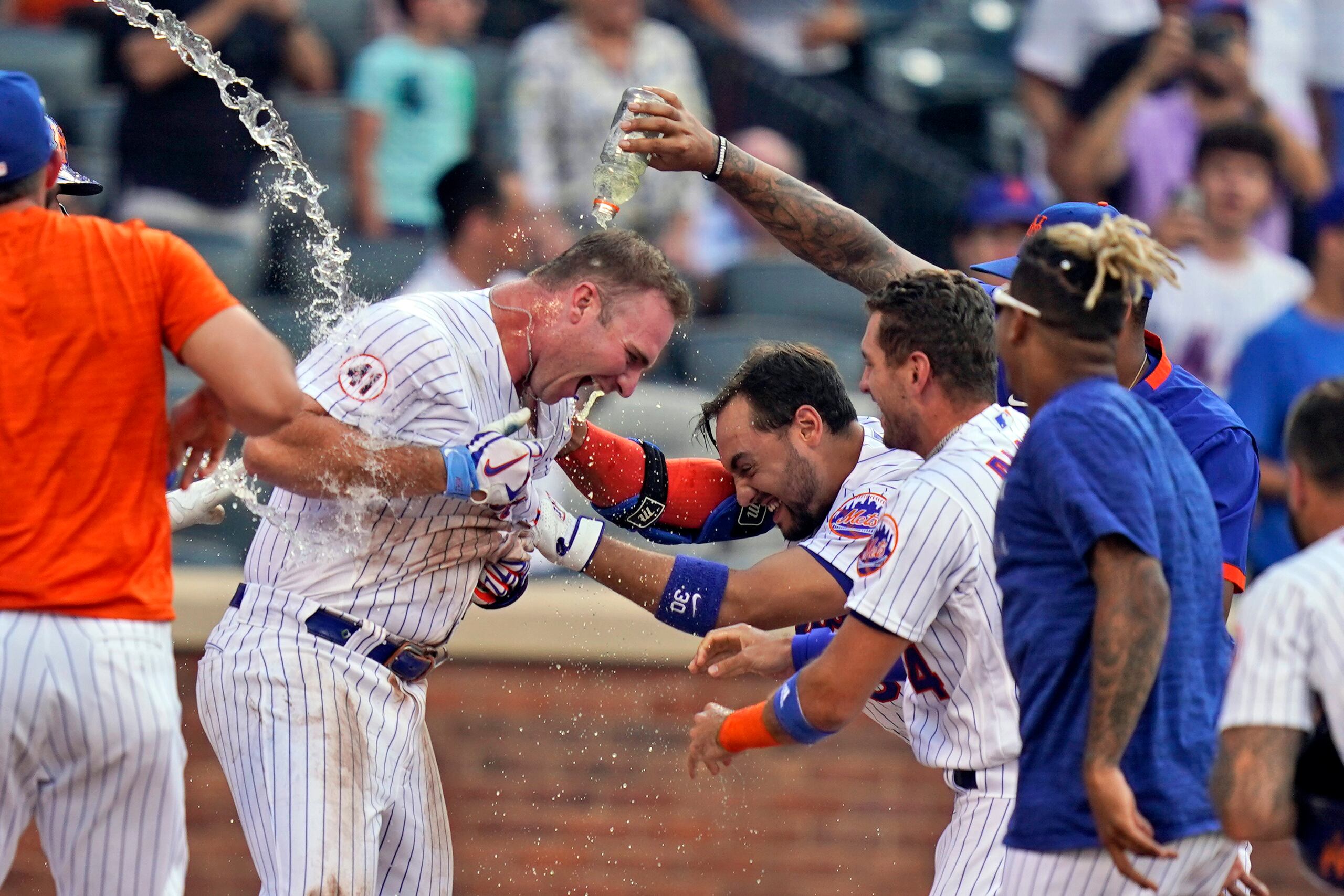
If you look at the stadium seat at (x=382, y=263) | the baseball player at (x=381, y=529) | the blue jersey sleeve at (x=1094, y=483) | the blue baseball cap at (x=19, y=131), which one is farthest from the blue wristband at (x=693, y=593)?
the stadium seat at (x=382, y=263)

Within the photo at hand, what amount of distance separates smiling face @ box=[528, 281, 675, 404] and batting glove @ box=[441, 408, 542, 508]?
36 centimetres

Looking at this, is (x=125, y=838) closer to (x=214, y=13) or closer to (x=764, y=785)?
(x=764, y=785)

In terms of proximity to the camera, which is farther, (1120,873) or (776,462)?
(776,462)

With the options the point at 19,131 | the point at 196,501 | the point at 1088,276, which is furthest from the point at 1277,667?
Result: the point at 196,501

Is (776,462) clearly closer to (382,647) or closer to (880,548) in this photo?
(880,548)

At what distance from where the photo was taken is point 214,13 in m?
8.76

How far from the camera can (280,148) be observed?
5.14 metres

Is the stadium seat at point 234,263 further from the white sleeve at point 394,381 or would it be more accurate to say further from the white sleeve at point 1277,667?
the white sleeve at point 1277,667

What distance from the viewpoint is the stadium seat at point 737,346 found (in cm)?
822

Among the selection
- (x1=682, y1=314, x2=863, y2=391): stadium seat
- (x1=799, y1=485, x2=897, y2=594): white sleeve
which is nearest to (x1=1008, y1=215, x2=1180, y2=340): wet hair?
(x1=799, y1=485, x2=897, y2=594): white sleeve

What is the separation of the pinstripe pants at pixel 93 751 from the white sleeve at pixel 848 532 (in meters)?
1.76

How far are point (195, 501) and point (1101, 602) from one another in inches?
107

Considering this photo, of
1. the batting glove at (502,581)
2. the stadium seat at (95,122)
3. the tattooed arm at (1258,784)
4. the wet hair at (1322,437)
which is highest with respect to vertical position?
the wet hair at (1322,437)

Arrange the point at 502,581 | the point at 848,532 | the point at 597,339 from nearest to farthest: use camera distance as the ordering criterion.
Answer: the point at 597,339
the point at 848,532
the point at 502,581
